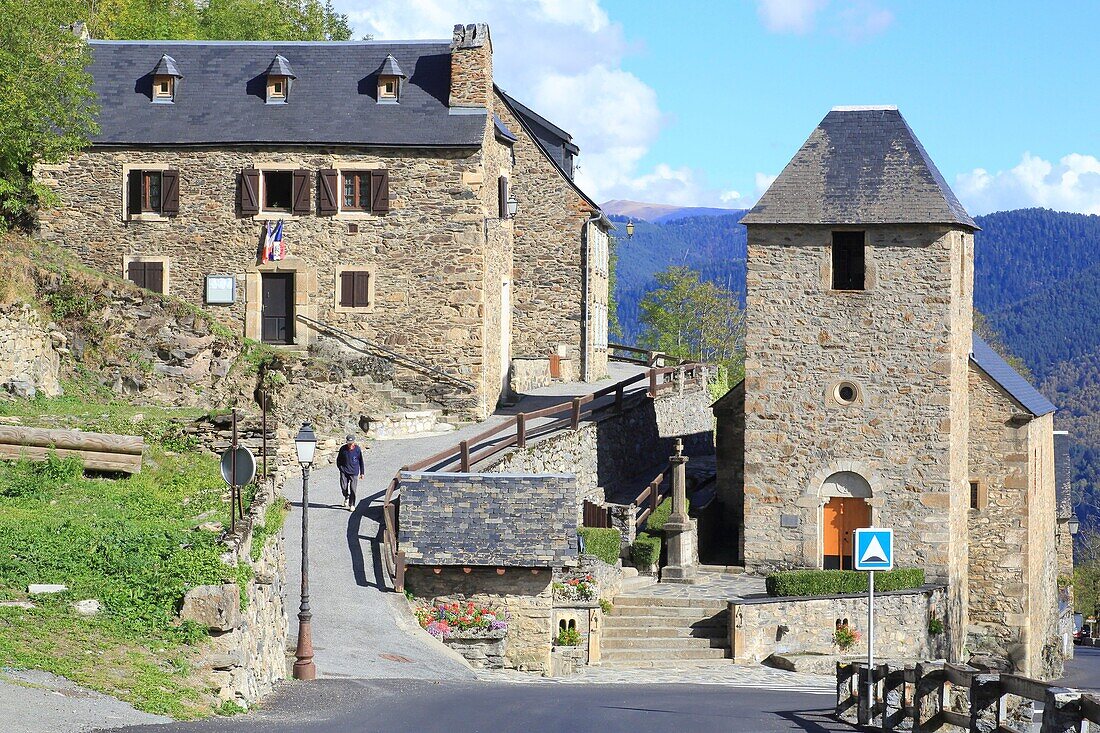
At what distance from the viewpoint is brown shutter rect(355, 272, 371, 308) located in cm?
3569

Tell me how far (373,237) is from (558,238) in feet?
33.8

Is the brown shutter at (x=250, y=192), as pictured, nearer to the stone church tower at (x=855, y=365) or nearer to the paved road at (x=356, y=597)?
the paved road at (x=356, y=597)

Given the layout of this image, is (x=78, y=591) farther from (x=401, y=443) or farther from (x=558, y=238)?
(x=558, y=238)

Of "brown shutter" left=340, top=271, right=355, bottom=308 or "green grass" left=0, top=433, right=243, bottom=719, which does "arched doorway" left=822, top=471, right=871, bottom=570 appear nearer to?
"brown shutter" left=340, top=271, right=355, bottom=308

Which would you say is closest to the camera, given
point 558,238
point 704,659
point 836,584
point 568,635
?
point 568,635

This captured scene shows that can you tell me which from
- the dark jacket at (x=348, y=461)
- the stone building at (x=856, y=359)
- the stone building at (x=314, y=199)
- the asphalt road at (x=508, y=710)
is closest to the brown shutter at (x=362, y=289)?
the stone building at (x=314, y=199)

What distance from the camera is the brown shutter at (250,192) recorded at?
117ft

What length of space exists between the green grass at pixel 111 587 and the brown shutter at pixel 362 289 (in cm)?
1621

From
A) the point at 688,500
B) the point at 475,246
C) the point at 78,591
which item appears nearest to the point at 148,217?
the point at 475,246

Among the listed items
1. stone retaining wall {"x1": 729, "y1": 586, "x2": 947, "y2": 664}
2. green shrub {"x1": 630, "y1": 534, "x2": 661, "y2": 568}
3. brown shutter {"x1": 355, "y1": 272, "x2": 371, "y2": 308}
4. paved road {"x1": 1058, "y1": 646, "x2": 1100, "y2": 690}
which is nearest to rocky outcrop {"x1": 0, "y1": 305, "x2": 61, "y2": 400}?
brown shutter {"x1": 355, "y1": 272, "x2": 371, "y2": 308}

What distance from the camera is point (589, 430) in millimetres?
33281

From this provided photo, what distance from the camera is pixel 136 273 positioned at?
118ft

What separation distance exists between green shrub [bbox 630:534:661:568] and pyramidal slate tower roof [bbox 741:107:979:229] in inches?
292

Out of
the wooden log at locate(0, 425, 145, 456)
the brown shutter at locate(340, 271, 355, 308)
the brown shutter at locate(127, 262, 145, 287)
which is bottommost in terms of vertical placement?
the wooden log at locate(0, 425, 145, 456)
